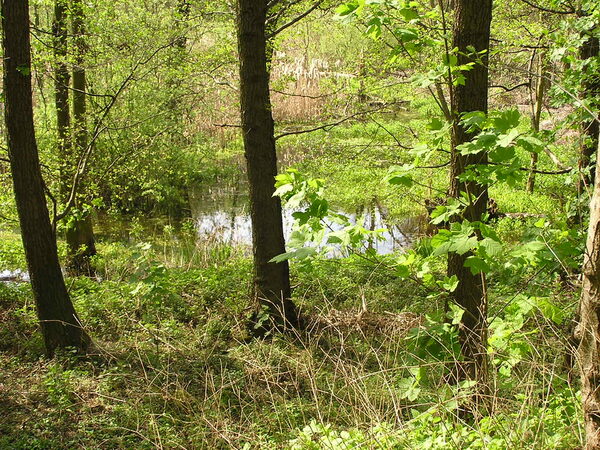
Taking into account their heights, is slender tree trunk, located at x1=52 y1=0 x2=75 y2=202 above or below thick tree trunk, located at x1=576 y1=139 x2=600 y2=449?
above

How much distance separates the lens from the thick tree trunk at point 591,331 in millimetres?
2131

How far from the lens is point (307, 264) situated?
2688 millimetres

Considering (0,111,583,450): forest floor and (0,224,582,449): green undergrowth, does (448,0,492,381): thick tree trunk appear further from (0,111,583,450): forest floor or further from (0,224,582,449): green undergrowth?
(0,224,582,449): green undergrowth

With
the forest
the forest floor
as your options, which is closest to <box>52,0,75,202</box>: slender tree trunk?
the forest

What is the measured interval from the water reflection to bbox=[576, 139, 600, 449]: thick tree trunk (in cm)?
740

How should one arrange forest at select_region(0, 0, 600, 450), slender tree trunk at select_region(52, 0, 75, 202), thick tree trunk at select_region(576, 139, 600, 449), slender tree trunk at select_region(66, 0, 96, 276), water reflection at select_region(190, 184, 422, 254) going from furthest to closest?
1. water reflection at select_region(190, 184, 422, 254)
2. slender tree trunk at select_region(66, 0, 96, 276)
3. slender tree trunk at select_region(52, 0, 75, 202)
4. forest at select_region(0, 0, 600, 450)
5. thick tree trunk at select_region(576, 139, 600, 449)

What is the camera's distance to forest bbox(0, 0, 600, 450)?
2.63 m

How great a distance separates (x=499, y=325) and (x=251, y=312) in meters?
3.74

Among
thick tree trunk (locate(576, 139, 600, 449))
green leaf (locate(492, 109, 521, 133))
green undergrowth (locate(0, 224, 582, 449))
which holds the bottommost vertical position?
green undergrowth (locate(0, 224, 582, 449))

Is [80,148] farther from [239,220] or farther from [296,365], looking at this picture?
[296,365]

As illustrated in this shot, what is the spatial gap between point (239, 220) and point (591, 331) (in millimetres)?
11373

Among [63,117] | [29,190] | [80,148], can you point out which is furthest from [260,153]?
[63,117]

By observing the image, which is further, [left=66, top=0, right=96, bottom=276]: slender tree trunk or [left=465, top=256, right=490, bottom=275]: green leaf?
[left=66, top=0, right=96, bottom=276]: slender tree trunk

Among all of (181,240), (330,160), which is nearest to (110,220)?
(181,240)
